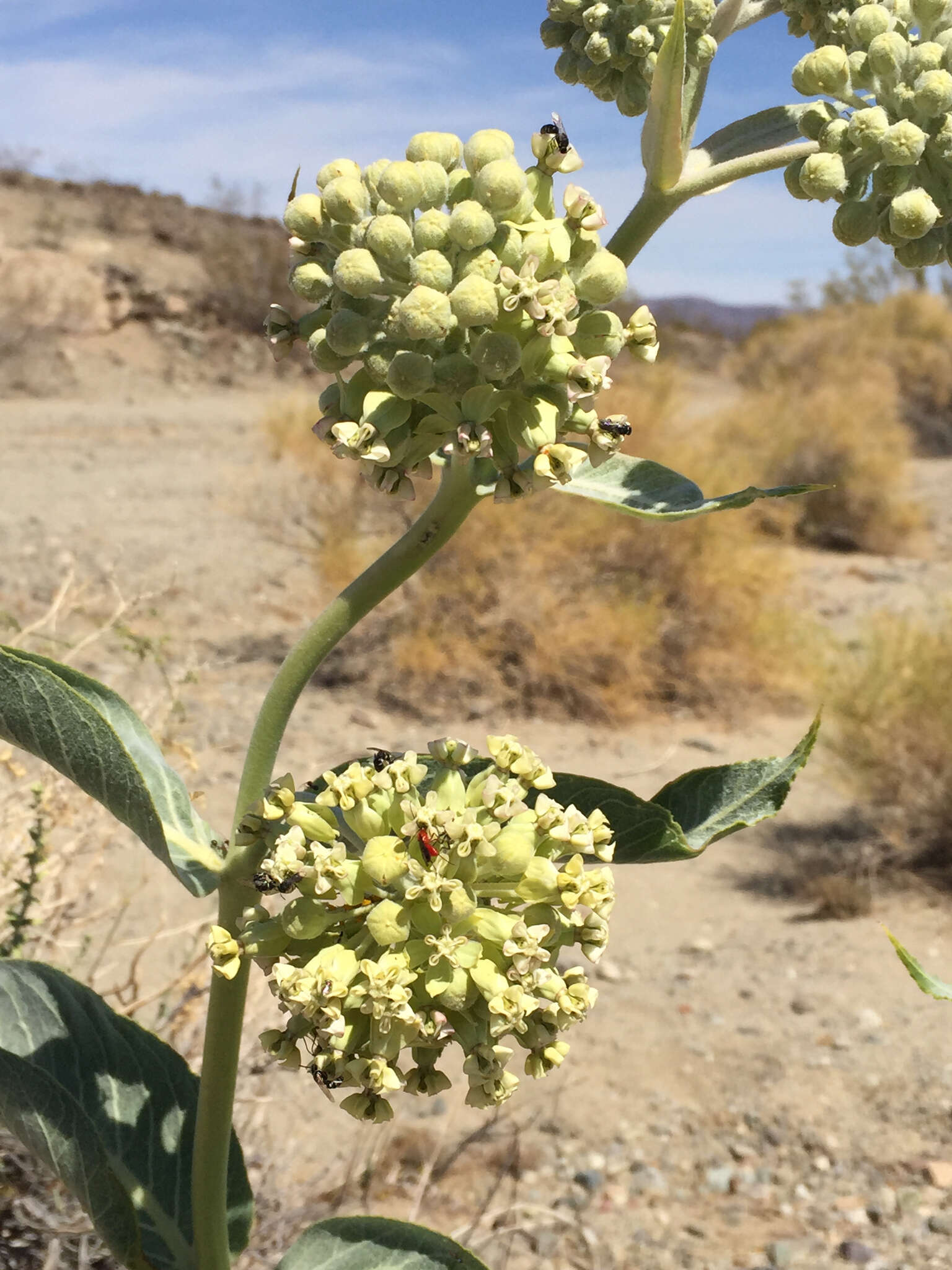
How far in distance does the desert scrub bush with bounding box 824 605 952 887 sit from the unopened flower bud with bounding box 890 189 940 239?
4759mm

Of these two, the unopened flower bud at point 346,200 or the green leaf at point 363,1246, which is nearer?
the unopened flower bud at point 346,200

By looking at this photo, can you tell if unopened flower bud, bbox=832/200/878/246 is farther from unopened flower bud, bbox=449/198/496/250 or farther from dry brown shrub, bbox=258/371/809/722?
dry brown shrub, bbox=258/371/809/722

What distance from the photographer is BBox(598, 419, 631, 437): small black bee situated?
1.07 m

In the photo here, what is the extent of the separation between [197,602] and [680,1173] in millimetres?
5598

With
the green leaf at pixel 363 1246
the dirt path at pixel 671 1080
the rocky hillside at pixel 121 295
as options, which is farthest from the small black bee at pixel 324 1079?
the rocky hillside at pixel 121 295

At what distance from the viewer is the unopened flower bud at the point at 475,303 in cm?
93

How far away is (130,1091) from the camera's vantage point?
1457 millimetres

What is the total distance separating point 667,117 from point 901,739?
5.25m

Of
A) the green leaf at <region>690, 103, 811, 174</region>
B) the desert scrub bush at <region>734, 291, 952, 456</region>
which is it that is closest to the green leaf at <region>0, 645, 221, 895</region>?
the green leaf at <region>690, 103, 811, 174</region>

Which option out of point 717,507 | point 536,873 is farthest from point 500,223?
point 536,873

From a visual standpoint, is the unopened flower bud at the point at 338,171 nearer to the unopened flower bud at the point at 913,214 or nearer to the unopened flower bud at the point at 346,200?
the unopened flower bud at the point at 346,200

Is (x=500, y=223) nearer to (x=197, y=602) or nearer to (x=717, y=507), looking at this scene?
(x=717, y=507)

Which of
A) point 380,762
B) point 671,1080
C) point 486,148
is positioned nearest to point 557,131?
point 486,148

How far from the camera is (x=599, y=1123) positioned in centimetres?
375
